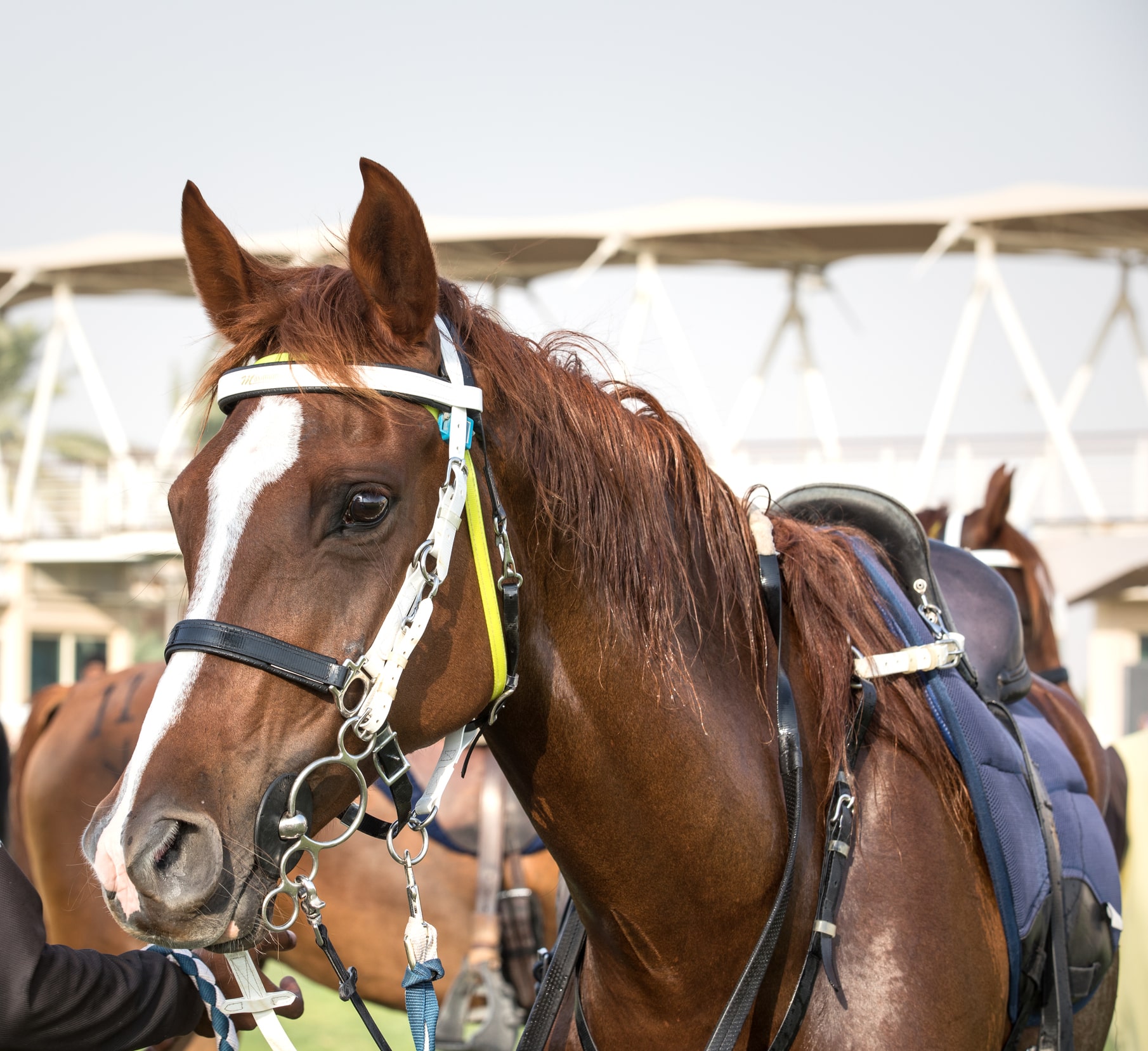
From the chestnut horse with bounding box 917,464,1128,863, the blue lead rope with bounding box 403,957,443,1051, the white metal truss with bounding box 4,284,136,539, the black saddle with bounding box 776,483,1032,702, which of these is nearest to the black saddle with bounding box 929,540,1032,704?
the black saddle with bounding box 776,483,1032,702

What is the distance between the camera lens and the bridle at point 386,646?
1303 millimetres

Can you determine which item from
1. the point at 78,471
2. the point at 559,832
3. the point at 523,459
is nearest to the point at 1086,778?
the point at 559,832

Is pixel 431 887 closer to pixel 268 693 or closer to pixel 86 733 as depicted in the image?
pixel 86 733

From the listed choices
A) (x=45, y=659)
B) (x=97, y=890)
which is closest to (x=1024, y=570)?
(x=97, y=890)

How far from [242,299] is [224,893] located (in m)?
0.91

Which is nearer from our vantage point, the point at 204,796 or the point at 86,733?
the point at 204,796

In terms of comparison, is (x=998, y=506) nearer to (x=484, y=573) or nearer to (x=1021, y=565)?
(x=1021, y=565)

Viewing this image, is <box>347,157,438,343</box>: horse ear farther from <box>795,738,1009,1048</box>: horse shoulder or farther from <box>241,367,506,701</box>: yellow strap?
<box>795,738,1009,1048</box>: horse shoulder

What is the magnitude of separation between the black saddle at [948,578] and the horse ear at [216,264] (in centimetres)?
129

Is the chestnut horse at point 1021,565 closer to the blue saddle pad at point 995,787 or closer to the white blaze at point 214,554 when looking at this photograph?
the blue saddle pad at point 995,787

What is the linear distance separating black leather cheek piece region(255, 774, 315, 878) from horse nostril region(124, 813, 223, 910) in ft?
0.19

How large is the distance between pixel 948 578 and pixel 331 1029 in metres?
4.64

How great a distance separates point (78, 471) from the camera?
19344 mm

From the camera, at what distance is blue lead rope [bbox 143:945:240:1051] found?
70.7 inches
